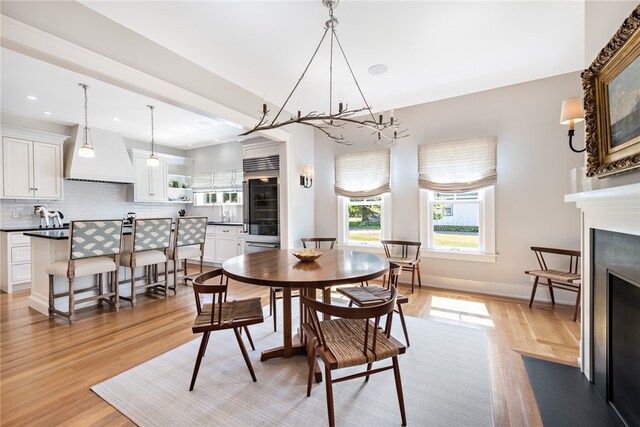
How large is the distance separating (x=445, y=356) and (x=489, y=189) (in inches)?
97.3

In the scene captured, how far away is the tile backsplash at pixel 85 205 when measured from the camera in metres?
4.57

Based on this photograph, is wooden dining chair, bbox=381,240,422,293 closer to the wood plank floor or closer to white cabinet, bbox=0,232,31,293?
the wood plank floor

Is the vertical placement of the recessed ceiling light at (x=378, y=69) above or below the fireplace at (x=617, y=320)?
above

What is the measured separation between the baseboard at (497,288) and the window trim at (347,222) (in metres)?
0.86

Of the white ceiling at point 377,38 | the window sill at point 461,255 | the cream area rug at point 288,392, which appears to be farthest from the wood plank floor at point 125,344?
the white ceiling at point 377,38

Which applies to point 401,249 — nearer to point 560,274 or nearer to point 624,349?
point 560,274

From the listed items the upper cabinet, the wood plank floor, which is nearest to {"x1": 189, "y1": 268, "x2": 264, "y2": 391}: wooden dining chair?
the wood plank floor

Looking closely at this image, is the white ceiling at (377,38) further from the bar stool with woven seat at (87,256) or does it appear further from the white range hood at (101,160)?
the white range hood at (101,160)

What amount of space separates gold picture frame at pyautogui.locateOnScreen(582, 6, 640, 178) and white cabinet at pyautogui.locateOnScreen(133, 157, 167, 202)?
701 centimetres

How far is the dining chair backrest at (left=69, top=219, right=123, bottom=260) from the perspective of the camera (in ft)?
9.55

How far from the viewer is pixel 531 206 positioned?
3.49 m

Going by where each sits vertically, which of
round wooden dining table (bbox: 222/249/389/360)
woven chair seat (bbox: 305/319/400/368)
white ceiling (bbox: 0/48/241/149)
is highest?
white ceiling (bbox: 0/48/241/149)

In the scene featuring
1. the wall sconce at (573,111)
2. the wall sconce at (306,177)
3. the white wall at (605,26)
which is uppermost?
the white wall at (605,26)

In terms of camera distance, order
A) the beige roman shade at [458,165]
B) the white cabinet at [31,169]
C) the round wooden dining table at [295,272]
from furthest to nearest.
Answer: the white cabinet at [31,169] → the beige roman shade at [458,165] → the round wooden dining table at [295,272]
